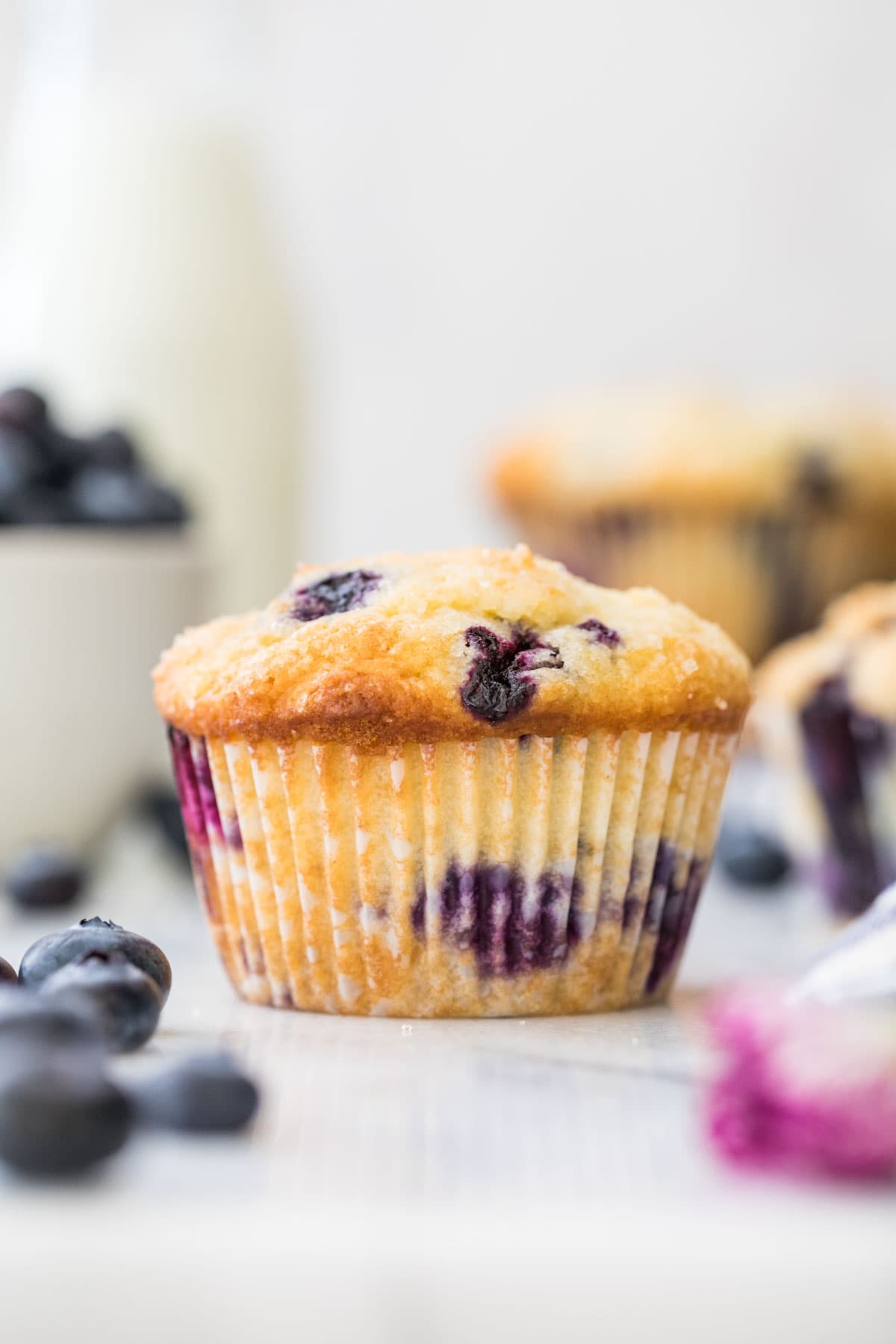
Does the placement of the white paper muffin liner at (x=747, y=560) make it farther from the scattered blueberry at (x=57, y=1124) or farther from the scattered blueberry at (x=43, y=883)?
the scattered blueberry at (x=57, y=1124)

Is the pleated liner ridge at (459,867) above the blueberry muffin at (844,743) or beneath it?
above

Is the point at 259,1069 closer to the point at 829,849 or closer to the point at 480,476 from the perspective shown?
the point at 829,849

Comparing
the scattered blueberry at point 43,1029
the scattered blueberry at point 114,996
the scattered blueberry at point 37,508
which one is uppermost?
the scattered blueberry at point 43,1029

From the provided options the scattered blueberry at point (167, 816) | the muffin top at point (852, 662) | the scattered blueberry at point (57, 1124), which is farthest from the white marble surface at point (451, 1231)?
the scattered blueberry at point (167, 816)

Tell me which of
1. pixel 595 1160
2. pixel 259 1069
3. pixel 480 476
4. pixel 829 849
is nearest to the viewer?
pixel 595 1160

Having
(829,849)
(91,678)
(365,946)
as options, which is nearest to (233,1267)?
(365,946)

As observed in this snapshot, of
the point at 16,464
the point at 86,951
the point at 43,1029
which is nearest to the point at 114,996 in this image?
the point at 86,951

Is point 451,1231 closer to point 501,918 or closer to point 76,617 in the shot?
point 501,918
